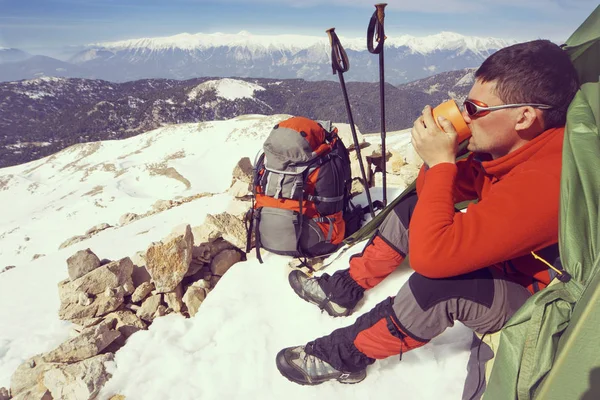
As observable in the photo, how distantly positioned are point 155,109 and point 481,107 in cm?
15647

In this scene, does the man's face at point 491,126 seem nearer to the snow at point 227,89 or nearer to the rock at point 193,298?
the rock at point 193,298

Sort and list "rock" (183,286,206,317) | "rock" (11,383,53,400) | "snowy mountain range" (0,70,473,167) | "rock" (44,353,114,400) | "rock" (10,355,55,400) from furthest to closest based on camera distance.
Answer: "snowy mountain range" (0,70,473,167) → "rock" (183,286,206,317) → "rock" (10,355,55,400) → "rock" (11,383,53,400) → "rock" (44,353,114,400)

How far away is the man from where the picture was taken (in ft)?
6.05

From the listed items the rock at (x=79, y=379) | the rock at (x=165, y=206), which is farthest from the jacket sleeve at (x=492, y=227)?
the rock at (x=165, y=206)

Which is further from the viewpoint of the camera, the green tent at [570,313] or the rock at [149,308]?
the rock at [149,308]

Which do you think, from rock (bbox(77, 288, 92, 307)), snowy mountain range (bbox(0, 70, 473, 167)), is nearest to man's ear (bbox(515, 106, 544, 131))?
rock (bbox(77, 288, 92, 307))

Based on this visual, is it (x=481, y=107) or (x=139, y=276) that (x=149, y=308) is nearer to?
(x=139, y=276)

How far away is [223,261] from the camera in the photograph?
5.56m

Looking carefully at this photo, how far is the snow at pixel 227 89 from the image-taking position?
15424cm

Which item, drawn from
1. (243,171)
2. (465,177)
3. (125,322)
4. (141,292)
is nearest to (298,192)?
(465,177)

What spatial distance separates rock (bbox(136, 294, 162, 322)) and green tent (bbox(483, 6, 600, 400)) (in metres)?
4.37

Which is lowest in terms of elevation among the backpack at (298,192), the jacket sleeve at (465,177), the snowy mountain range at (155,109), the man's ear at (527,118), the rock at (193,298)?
the snowy mountain range at (155,109)

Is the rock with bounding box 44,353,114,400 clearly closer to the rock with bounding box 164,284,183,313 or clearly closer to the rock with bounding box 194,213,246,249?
the rock with bounding box 164,284,183,313

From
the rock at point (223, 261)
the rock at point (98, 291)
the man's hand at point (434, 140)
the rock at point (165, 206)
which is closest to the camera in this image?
the man's hand at point (434, 140)
